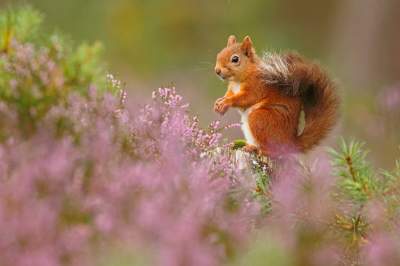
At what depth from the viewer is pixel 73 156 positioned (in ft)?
A: 8.82

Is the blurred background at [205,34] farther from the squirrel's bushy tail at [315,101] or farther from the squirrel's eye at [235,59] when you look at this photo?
the squirrel's bushy tail at [315,101]

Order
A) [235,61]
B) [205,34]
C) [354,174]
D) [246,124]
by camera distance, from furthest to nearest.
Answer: [205,34], [235,61], [246,124], [354,174]

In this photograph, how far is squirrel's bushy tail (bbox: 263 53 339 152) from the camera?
3.84 meters

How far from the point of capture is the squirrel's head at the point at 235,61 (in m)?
4.20

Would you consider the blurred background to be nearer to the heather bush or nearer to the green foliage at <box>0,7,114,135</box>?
the green foliage at <box>0,7,114,135</box>

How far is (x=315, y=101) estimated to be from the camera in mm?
3996

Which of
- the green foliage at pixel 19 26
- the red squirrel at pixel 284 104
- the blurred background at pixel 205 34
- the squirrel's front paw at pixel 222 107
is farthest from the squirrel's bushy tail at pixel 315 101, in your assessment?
the blurred background at pixel 205 34

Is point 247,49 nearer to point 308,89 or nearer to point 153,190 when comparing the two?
point 308,89

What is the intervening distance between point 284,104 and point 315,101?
0.12m

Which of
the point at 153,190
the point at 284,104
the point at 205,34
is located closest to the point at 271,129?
the point at 284,104

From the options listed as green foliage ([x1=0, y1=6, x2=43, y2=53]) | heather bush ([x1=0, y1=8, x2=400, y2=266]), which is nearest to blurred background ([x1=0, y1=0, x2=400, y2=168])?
green foliage ([x1=0, y1=6, x2=43, y2=53])

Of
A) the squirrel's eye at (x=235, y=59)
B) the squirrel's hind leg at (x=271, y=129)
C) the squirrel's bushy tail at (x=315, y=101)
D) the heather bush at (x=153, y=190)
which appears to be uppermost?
the squirrel's eye at (x=235, y=59)

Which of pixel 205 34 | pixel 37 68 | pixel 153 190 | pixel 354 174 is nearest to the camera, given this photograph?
pixel 153 190

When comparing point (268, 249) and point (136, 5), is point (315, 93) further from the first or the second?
point (136, 5)
